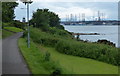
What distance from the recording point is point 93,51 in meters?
20.2

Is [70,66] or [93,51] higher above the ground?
[93,51]

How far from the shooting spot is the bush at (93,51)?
1827 centimetres

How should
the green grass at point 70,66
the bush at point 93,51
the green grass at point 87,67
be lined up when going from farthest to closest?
the bush at point 93,51 → the green grass at point 87,67 → the green grass at point 70,66

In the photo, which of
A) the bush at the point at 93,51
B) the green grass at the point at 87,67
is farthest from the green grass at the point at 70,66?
the bush at the point at 93,51

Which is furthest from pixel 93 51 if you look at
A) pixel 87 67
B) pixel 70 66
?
pixel 70 66

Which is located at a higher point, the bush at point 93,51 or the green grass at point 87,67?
the bush at point 93,51

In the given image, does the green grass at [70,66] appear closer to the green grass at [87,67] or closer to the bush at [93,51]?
the green grass at [87,67]

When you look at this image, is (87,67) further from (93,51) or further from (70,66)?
(93,51)

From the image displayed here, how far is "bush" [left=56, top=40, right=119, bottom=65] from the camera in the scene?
18.3 metres

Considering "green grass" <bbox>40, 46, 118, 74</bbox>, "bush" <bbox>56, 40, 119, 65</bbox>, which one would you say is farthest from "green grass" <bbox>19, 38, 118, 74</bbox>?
"bush" <bbox>56, 40, 119, 65</bbox>

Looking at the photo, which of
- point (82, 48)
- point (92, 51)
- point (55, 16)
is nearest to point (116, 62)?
point (92, 51)

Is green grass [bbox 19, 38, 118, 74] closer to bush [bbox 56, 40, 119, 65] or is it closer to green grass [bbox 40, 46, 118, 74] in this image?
green grass [bbox 40, 46, 118, 74]

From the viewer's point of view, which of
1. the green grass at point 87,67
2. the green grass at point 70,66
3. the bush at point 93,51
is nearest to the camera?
the green grass at point 70,66

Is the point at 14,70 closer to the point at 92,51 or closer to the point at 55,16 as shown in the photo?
the point at 92,51
